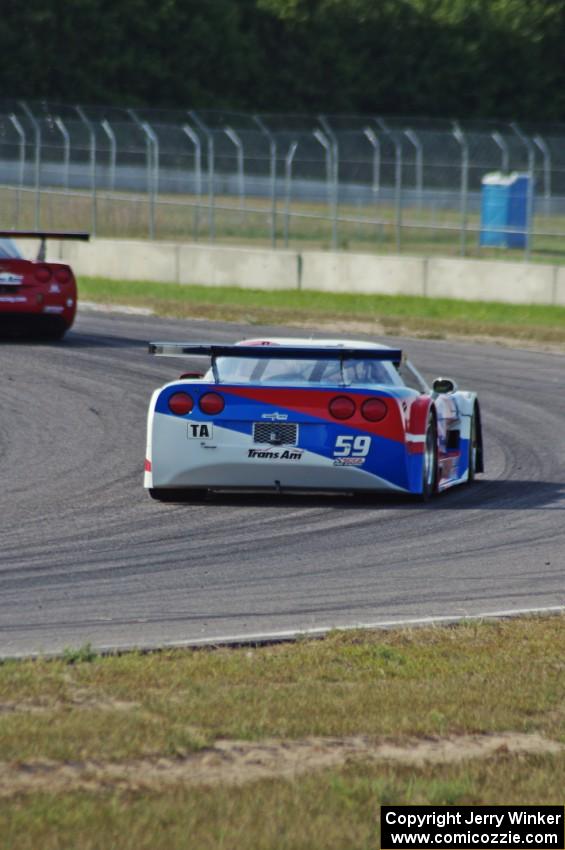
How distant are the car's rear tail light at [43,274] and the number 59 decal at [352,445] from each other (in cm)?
1055

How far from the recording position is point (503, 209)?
41.9m

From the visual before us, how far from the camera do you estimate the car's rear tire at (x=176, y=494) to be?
38.9 ft

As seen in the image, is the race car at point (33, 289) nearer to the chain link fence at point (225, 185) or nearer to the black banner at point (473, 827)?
the chain link fence at point (225, 185)

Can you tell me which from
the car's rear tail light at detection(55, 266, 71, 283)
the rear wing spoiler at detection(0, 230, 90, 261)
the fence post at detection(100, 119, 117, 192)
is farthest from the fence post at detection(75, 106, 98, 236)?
the rear wing spoiler at detection(0, 230, 90, 261)

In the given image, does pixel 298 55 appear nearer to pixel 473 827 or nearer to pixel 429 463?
pixel 429 463

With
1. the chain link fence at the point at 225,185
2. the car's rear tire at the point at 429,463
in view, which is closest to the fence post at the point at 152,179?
the chain link fence at the point at 225,185

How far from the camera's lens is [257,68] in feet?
222

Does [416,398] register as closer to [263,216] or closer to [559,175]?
[559,175]

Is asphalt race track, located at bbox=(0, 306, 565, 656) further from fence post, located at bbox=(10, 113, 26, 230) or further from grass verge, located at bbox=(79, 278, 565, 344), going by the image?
fence post, located at bbox=(10, 113, 26, 230)

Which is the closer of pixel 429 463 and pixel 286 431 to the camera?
pixel 286 431

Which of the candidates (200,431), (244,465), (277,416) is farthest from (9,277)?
(277,416)

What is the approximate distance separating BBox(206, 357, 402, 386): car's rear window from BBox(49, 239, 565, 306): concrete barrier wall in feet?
56.4

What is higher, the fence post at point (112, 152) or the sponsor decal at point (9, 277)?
the fence post at point (112, 152)

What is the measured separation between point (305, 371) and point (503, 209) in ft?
101
